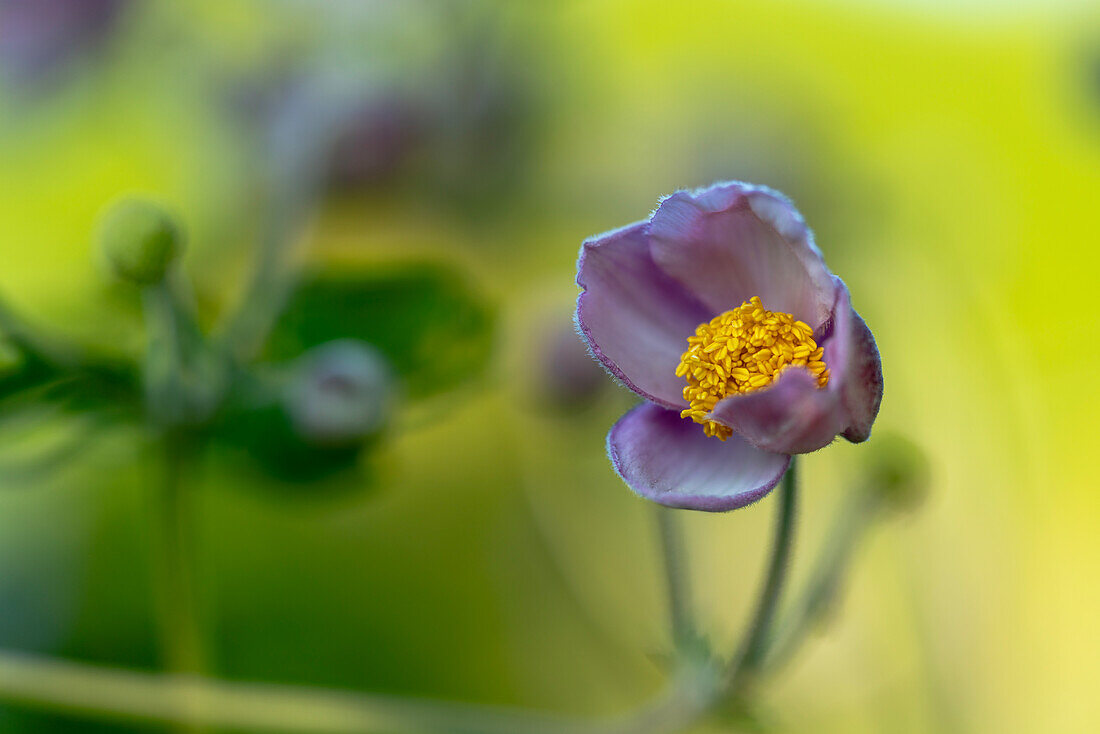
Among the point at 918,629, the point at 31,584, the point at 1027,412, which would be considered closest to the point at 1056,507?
the point at 1027,412

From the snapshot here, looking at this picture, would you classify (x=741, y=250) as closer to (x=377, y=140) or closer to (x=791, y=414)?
(x=791, y=414)

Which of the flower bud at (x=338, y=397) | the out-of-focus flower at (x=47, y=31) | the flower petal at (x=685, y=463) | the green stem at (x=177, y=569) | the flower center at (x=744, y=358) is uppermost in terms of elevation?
the out-of-focus flower at (x=47, y=31)

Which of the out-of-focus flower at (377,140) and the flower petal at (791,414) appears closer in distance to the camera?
the flower petal at (791,414)

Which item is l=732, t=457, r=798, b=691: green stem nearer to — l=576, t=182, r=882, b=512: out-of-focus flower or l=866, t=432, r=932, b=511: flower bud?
l=576, t=182, r=882, b=512: out-of-focus flower

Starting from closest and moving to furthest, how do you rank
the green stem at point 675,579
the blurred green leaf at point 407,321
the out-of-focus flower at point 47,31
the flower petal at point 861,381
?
the flower petal at point 861,381 < the green stem at point 675,579 < the blurred green leaf at point 407,321 < the out-of-focus flower at point 47,31

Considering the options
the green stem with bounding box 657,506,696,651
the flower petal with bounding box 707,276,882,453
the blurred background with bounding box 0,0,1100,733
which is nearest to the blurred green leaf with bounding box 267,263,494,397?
the blurred background with bounding box 0,0,1100,733

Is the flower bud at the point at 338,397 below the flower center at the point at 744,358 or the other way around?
below

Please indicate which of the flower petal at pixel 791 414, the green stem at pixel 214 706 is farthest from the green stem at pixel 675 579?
the flower petal at pixel 791 414

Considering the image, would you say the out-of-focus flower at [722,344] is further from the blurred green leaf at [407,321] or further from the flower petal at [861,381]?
the blurred green leaf at [407,321]
